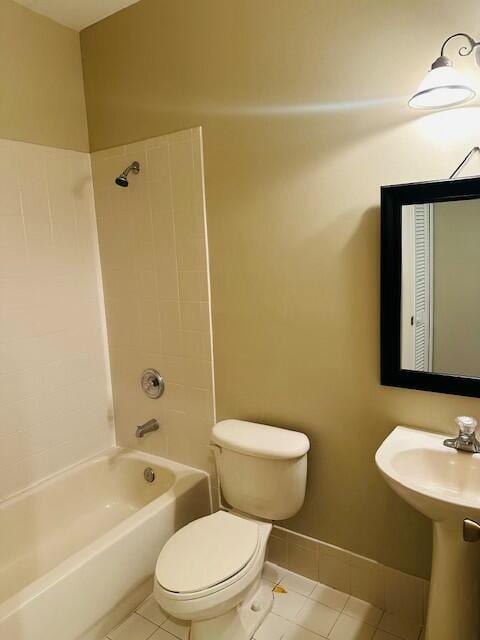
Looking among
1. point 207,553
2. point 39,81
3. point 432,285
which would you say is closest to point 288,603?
point 207,553

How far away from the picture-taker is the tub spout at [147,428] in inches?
89.4

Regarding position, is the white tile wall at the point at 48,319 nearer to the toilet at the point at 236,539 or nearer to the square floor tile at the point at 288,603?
the toilet at the point at 236,539

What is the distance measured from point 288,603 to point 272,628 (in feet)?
0.47

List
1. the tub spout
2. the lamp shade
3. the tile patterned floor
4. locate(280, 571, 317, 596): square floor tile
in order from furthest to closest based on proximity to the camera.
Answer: the tub spout < locate(280, 571, 317, 596): square floor tile < the tile patterned floor < the lamp shade

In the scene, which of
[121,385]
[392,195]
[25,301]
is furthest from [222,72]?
[121,385]

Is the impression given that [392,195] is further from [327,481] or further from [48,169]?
[48,169]

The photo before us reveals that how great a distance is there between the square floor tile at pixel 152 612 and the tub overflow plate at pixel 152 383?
36.0 inches

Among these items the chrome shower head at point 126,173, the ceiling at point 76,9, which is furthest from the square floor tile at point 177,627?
the ceiling at point 76,9

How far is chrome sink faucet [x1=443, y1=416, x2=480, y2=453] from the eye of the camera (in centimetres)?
141

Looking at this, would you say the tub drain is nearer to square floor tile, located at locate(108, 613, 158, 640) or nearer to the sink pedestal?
square floor tile, located at locate(108, 613, 158, 640)

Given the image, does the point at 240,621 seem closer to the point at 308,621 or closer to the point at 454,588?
the point at 308,621

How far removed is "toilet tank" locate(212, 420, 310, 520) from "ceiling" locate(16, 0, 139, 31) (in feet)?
6.52

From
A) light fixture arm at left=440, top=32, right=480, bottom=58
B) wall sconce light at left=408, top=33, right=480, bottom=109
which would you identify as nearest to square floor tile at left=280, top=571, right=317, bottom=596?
wall sconce light at left=408, top=33, right=480, bottom=109

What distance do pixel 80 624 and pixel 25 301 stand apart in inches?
53.5
